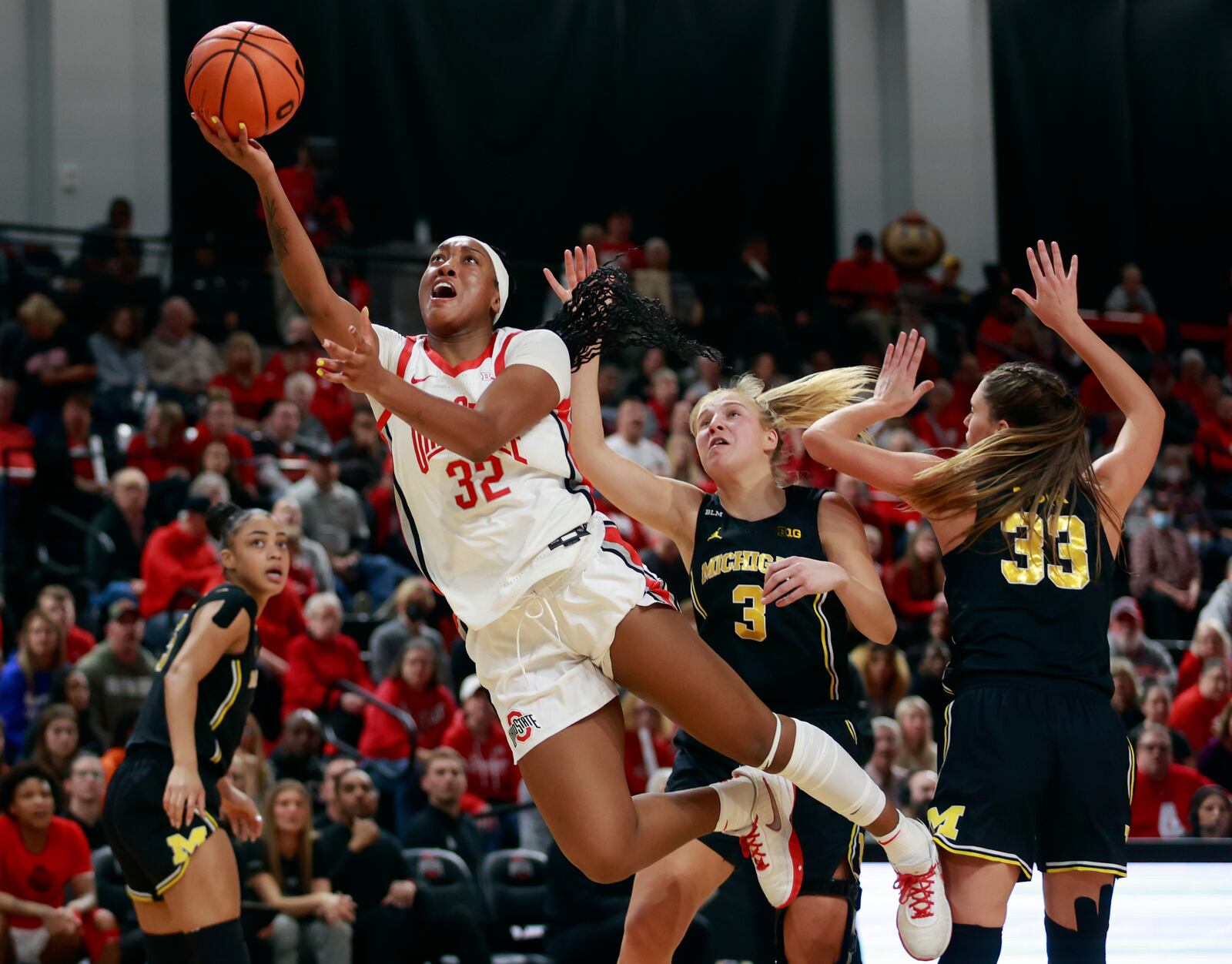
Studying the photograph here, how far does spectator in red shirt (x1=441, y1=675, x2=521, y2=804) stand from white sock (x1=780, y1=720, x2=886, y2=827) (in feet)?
15.6

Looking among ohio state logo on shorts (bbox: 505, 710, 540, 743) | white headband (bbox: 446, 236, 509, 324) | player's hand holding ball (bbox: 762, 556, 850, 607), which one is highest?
white headband (bbox: 446, 236, 509, 324)

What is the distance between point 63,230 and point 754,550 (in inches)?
386

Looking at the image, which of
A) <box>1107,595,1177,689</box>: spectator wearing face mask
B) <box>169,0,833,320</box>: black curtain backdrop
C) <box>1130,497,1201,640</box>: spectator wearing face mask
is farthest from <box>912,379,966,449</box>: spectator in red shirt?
<box>169,0,833,320</box>: black curtain backdrop

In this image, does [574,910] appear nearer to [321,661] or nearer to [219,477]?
[321,661]

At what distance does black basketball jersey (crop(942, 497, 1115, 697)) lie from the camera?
418 centimetres

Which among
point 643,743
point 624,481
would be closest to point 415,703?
point 643,743

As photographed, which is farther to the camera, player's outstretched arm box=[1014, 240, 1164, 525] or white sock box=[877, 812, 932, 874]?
player's outstretched arm box=[1014, 240, 1164, 525]

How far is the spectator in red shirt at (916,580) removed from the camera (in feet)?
36.0

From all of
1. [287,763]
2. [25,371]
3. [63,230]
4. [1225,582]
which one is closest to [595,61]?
[63,230]

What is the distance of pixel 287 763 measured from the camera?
849 centimetres

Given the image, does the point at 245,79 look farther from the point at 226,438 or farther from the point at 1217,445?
the point at 1217,445

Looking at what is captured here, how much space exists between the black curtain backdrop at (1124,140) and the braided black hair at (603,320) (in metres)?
14.8

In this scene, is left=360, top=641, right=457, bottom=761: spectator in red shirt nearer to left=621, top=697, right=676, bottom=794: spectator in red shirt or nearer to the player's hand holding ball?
Answer: left=621, top=697, right=676, bottom=794: spectator in red shirt

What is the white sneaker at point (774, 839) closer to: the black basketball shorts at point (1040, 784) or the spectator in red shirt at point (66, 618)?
the black basketball shorts at point (1040, 784)
